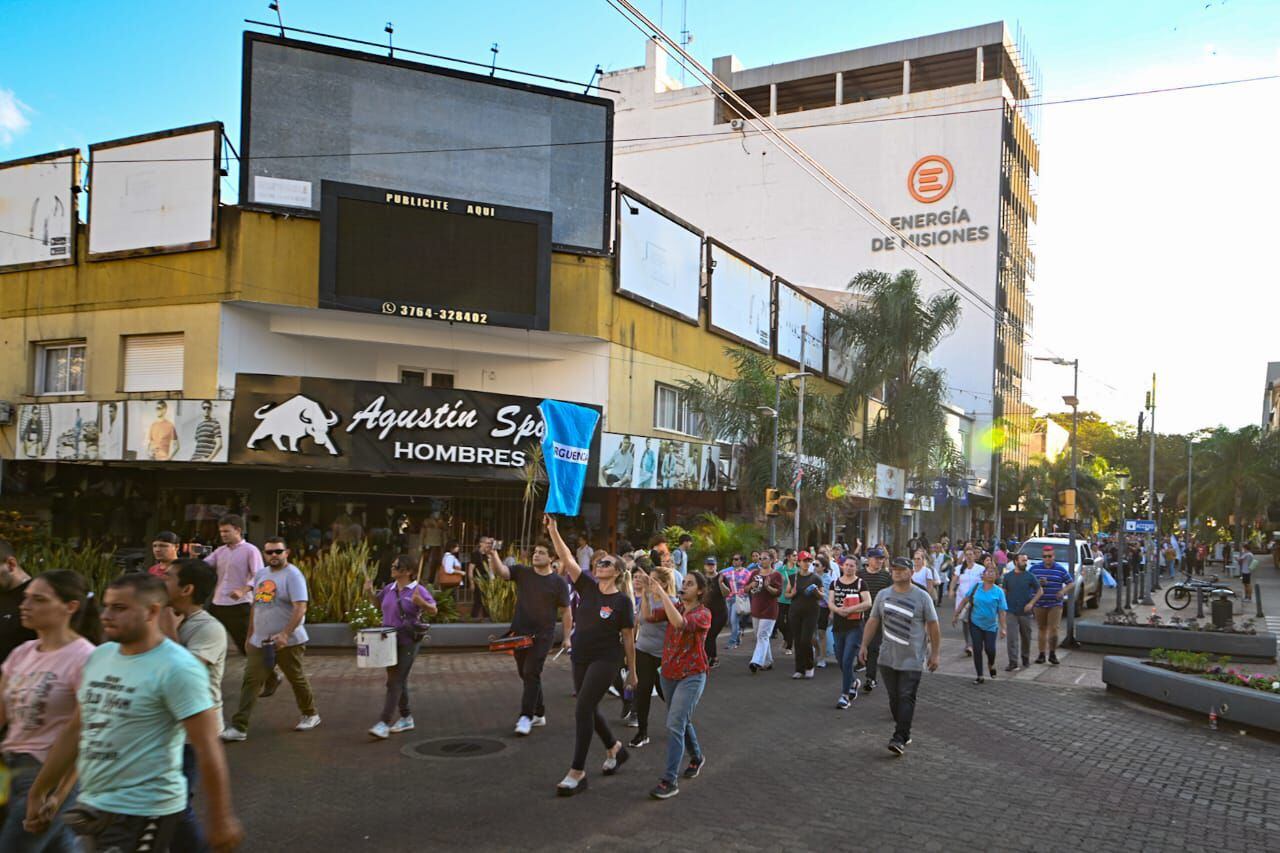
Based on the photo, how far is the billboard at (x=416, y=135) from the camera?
70.2 feet

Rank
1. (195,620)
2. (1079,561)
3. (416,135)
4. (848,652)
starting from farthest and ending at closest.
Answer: (416,135)
(1079,561)
(848,652)
(195,620)

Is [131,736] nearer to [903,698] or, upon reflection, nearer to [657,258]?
[903,698]

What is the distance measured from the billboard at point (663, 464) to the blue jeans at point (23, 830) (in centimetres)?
1995

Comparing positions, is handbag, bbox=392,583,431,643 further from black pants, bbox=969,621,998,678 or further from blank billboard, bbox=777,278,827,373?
blank billboard, bbox=777,278,827,373

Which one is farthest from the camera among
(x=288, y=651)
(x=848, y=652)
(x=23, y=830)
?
(x=848, y=652)

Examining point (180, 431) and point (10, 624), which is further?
point (180, 431)

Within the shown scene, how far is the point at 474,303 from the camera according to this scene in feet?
71.2

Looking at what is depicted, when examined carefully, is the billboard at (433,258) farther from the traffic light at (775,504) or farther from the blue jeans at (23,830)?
the blue jeans at (23,830)

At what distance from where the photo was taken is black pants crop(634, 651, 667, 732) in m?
8.37

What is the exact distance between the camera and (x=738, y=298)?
3084 centimetres

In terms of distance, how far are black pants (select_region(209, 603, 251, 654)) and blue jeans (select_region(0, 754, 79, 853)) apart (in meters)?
5.14

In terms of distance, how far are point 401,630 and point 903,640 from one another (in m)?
4.42

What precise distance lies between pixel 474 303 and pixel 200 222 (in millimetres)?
5868

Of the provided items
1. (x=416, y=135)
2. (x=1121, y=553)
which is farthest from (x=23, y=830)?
(x=1121, y=553)
